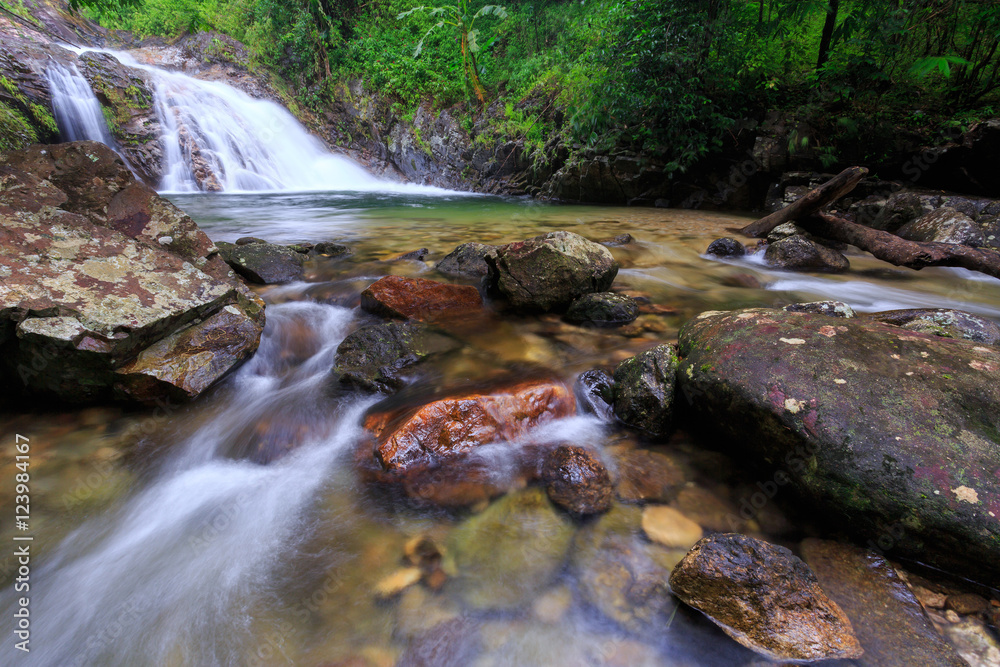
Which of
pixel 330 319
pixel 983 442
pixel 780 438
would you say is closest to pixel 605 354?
pixel 780 438

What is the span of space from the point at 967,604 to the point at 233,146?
16.5 metres

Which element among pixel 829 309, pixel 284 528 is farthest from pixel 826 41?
pixel 284 528

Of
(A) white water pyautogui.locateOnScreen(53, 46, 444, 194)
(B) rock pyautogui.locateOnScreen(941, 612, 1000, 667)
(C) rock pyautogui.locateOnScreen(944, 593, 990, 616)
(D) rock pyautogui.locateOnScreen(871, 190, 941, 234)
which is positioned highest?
(A) white water pyautogui.locateOnScreen(53, 46, 444, 194)

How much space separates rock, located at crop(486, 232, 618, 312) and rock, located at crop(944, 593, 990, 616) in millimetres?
2593

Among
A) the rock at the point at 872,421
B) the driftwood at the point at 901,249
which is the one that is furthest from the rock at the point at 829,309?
the driftwood at the point at 901,249

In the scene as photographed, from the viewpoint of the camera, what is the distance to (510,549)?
169 centimetres

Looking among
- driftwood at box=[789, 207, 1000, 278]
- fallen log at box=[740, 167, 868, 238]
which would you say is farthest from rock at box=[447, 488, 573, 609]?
fallen log at box=[740, 167, 868, 238]

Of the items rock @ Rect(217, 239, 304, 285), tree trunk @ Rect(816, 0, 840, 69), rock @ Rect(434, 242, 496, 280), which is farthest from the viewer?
tree trunk @ Rect(816, 0, 840, 69)

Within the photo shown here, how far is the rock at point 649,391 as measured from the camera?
2.22 metres

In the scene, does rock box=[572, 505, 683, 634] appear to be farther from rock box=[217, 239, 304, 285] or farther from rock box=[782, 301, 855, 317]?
rock box=[217, 239, 304, 285]

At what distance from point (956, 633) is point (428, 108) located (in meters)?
16.8

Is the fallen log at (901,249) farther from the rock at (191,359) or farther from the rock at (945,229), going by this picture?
the rock at (191,359)

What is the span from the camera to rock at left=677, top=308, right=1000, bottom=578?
1443 mm

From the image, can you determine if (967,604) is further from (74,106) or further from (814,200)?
(74,106)
